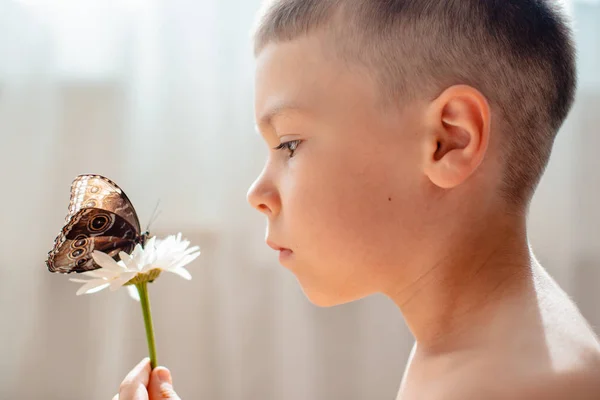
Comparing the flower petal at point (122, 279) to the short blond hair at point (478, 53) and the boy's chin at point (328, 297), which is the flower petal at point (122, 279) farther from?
the short blond hair at point (478, 53)

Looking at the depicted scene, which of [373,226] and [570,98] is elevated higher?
[570,98]

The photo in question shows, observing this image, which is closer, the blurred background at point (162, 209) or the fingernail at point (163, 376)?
the fingernail at point (163, 376)

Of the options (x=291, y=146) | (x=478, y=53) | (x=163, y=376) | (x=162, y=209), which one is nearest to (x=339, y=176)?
(x=291, y=146)

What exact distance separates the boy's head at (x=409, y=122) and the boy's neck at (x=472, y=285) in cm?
1

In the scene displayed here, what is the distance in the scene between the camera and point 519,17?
1.96 feet

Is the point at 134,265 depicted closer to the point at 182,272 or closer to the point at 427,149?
the point at 182,272

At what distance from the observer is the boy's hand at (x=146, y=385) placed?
2.24 ft

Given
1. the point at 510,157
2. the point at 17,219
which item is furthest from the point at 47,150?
the point at 510,157

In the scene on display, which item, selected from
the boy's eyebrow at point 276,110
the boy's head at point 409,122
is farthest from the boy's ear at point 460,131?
the boy's eyebrow at point 276,110

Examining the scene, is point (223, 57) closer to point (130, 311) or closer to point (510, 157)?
point (130, 311)

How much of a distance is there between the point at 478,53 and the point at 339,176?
0.17 meters

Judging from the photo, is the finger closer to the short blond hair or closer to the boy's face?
the boy's face

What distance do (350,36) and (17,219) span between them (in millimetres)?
741

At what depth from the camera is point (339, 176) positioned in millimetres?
605
